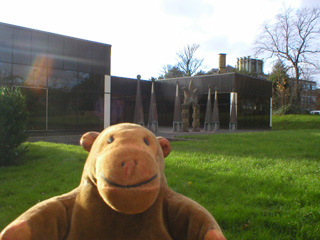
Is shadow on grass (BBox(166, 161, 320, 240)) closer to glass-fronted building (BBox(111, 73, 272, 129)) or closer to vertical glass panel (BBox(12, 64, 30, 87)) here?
vertical glass panel (BBox(12, 64, 30, 87))

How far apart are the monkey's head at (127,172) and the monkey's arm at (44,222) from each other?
283 mm

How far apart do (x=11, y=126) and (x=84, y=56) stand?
12510 mm

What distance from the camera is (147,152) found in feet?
5.35

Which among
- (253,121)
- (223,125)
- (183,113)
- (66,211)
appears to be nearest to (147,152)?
(66,211)

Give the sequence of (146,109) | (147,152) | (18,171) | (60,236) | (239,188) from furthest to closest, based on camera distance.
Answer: (146,109)
(18,171)
(239,188)
(60,236)
(147,152)

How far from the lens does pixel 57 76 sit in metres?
17.4

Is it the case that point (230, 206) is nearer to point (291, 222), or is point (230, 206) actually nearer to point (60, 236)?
point (291, 222)

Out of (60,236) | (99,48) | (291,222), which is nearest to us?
(60,236)

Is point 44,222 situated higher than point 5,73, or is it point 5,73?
point 5,73

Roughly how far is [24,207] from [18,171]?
8.25ft

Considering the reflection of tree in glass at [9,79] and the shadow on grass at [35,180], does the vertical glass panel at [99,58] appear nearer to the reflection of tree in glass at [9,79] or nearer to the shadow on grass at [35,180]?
the reflection of tree in glass at [9,79]

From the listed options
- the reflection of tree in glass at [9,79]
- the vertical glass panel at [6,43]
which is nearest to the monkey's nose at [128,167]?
the reflection of tree in glass at [9,79]

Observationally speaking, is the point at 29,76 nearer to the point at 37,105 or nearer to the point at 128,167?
the point at 37,105

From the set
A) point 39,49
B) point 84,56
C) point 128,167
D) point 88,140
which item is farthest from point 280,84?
point 128,167
